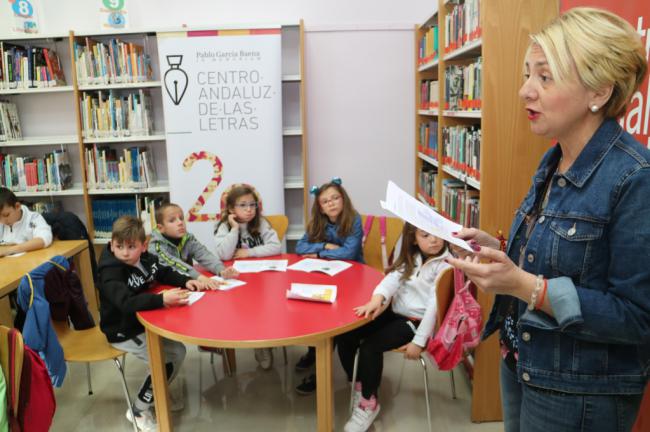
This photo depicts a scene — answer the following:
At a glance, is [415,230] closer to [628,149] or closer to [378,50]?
[628,149]

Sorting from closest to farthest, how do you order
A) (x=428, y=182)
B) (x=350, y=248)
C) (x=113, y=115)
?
(x=350, y=248)
(x=428, y=182)
(x=113, y=115)

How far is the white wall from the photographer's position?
429 centimetres

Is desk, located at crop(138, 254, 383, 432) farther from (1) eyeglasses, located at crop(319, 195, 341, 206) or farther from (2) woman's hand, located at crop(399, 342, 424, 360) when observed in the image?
(1) eyeglasses, located at crop(319, 195, 341, 206)

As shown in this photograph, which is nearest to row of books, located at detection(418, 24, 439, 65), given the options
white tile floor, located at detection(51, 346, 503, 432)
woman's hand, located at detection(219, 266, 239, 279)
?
woman's hand, located at detection(219, 266, 239, 279)

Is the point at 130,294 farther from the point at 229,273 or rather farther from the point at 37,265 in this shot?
the point at 37,265

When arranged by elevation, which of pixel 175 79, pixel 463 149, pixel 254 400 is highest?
pixel 175 79

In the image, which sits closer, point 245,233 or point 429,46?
point 245,233

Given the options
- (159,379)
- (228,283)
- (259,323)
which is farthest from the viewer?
(228,283)

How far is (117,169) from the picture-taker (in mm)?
4246

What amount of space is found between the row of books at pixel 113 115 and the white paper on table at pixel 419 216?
3.41m

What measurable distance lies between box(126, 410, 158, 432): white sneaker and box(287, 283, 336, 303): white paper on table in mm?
974

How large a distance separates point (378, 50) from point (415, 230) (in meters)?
2.39

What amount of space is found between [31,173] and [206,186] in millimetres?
1560

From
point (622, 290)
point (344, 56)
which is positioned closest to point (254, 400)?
point (622, 290)
